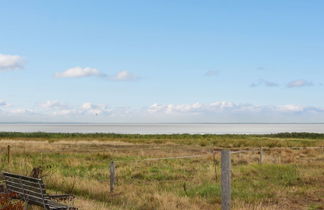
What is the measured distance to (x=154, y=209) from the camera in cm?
1031

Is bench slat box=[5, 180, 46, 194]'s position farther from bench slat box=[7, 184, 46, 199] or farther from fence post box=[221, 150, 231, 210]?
fence post box=[221, 150, 231, 210]

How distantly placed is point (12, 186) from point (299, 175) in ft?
38.4

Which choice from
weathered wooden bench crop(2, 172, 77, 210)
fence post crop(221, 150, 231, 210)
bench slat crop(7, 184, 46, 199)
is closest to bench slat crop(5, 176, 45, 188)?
weathered wooden bench crop(2, 172, 77, 210)

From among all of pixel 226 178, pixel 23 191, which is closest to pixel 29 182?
pixel 23 191

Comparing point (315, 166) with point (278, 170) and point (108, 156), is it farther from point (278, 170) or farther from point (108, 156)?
point (108, 156)

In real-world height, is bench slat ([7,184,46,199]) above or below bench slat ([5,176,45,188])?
below

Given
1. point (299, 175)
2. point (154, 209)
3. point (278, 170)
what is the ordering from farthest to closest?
1. point (278, 170)
2. point (299, 175)
3. point (154, 209)

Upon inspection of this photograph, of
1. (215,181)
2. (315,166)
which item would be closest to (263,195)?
(215,181)

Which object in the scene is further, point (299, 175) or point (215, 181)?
point (299, 175)

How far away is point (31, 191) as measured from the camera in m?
8.45

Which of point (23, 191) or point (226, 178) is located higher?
point (226, 178)

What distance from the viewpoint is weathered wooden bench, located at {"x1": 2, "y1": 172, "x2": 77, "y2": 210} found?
796cm

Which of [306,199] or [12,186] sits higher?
[12,186]

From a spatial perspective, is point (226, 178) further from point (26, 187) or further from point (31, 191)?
point (26, 187)
